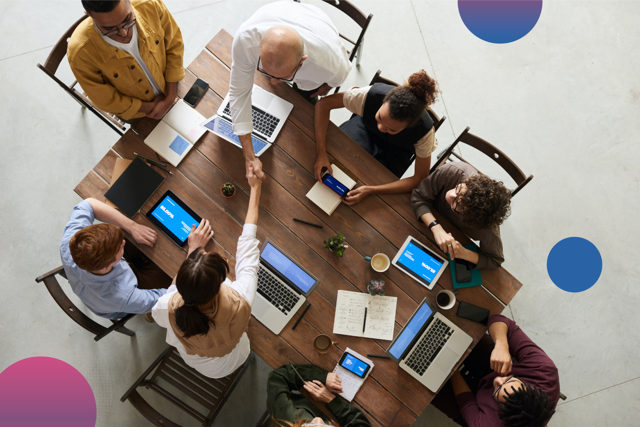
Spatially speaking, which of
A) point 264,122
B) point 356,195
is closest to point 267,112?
point 264,122

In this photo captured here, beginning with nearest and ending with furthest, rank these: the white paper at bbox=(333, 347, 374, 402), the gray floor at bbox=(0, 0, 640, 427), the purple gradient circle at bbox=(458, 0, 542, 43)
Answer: the white paper at bbox=(333, 347, 374, 402) < the gray floor at bbox=(0, 0, 640, 427) < the purple gradient circle at bbox=(458, 0, 542, 43)

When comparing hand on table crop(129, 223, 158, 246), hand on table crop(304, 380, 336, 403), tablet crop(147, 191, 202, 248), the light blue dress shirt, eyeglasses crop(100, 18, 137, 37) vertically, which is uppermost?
eyeglasses crop(100, 18, 137, 37)

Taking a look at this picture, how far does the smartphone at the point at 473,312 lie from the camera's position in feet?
6.70

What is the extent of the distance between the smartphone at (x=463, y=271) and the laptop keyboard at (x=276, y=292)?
89 centimetres

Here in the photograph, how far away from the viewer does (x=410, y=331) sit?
2020 millimetres

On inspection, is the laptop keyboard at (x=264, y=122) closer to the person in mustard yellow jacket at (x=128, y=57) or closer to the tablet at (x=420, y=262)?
the person in mustard yellow jacket at (x=128, y=57)

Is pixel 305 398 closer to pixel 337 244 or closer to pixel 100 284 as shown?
pixel 337 244

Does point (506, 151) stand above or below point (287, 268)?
above

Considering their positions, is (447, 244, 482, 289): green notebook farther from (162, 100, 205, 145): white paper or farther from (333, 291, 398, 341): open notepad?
(162, 100, 205, 145): white paper

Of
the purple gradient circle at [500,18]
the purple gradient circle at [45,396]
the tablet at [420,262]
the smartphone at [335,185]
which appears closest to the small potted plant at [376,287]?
the tablet at [420,262]

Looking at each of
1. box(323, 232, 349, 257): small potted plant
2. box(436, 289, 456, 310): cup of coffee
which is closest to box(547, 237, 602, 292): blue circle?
box(436, 289, 456, 310): cup of coffee

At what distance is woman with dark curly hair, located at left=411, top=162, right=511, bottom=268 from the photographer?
1804 mm

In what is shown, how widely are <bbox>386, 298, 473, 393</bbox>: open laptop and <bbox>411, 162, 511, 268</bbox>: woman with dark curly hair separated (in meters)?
0.37

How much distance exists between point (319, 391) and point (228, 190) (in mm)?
1158
